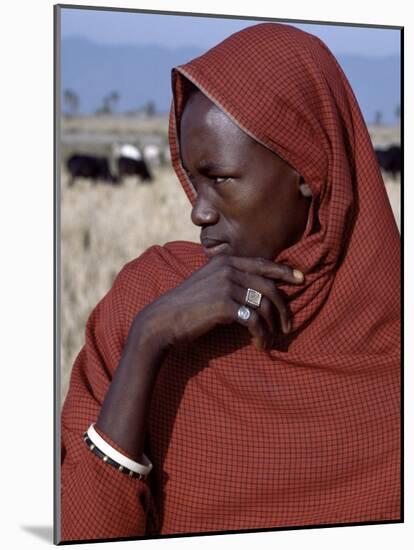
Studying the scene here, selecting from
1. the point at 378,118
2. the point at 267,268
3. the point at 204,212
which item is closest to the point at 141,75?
the point at 378,118

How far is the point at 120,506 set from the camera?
10.0ft

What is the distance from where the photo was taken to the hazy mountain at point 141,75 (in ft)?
11.6

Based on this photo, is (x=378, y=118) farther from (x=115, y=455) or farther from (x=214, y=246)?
(x=115, y=455)

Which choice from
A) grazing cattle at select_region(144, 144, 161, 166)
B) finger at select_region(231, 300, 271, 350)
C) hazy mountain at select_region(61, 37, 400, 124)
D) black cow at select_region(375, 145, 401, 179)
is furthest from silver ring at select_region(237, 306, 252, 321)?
grazing cattle at select_region(144, 144, 161, 166)

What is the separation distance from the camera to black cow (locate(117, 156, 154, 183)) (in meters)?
4.58

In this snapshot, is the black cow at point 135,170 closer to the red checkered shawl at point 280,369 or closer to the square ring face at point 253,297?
the red checkered shawl at point 280,369

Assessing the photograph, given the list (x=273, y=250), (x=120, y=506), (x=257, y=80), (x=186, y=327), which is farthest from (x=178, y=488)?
(x=257, y=80)

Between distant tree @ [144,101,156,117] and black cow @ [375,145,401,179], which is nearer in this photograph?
distant tree @ [144,101,156,117]

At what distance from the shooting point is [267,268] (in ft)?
9.98

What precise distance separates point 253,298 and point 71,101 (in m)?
1.01

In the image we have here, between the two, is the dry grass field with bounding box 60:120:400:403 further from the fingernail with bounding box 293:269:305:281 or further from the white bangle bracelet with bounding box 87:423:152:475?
the fingernail with bounding box 293:269:305:281

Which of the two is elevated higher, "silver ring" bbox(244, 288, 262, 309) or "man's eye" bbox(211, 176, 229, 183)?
"man's eye" bbox(211, 176, 229, 183)

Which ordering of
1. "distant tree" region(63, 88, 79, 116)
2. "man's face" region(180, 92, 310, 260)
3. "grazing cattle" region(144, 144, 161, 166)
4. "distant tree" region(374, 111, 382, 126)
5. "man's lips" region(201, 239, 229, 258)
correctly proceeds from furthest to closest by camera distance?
1. "grazing cattle" region(144, 144, 161, 166)
2. "distant tree" region(374, 111, 382, 126)
3. "distant tree" region(63, 88, 79, 116)
4. "man's lips" region(201, 239, 229, 258)
5. "man's face" region(180, 92, 310, 260)

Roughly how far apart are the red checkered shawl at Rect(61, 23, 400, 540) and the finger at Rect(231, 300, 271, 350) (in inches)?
7.6
